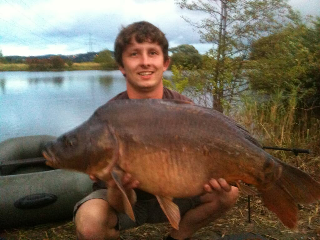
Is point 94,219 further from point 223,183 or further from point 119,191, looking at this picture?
point 223,183

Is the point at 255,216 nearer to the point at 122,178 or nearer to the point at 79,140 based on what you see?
the point at 122,178

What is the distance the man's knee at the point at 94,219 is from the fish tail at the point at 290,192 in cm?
98

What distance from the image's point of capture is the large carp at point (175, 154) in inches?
70.1

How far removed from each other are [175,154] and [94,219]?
727mm

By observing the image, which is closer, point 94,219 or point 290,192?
point 290,192

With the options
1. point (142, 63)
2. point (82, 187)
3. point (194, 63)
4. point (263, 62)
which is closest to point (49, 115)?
point (194, 63)

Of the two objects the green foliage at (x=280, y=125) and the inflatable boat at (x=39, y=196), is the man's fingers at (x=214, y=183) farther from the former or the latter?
the green foliage at (x=280, y=125)

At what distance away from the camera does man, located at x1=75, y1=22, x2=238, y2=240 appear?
2178 millimetres

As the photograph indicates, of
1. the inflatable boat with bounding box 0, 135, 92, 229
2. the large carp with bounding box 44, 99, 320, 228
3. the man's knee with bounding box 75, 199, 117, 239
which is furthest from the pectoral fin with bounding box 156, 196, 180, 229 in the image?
the inflatable boat with bounding box 0, 135, 92, 229

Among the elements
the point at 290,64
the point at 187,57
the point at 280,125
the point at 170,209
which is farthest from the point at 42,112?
the point at 170,209

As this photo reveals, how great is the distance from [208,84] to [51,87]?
59.4 feet

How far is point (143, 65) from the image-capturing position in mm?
2346

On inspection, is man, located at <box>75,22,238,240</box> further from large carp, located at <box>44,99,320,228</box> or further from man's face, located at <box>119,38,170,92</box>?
large carp, located at <box>44,99,320,228</box>

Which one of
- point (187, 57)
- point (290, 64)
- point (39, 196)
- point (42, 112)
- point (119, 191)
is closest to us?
point (119, 191)
